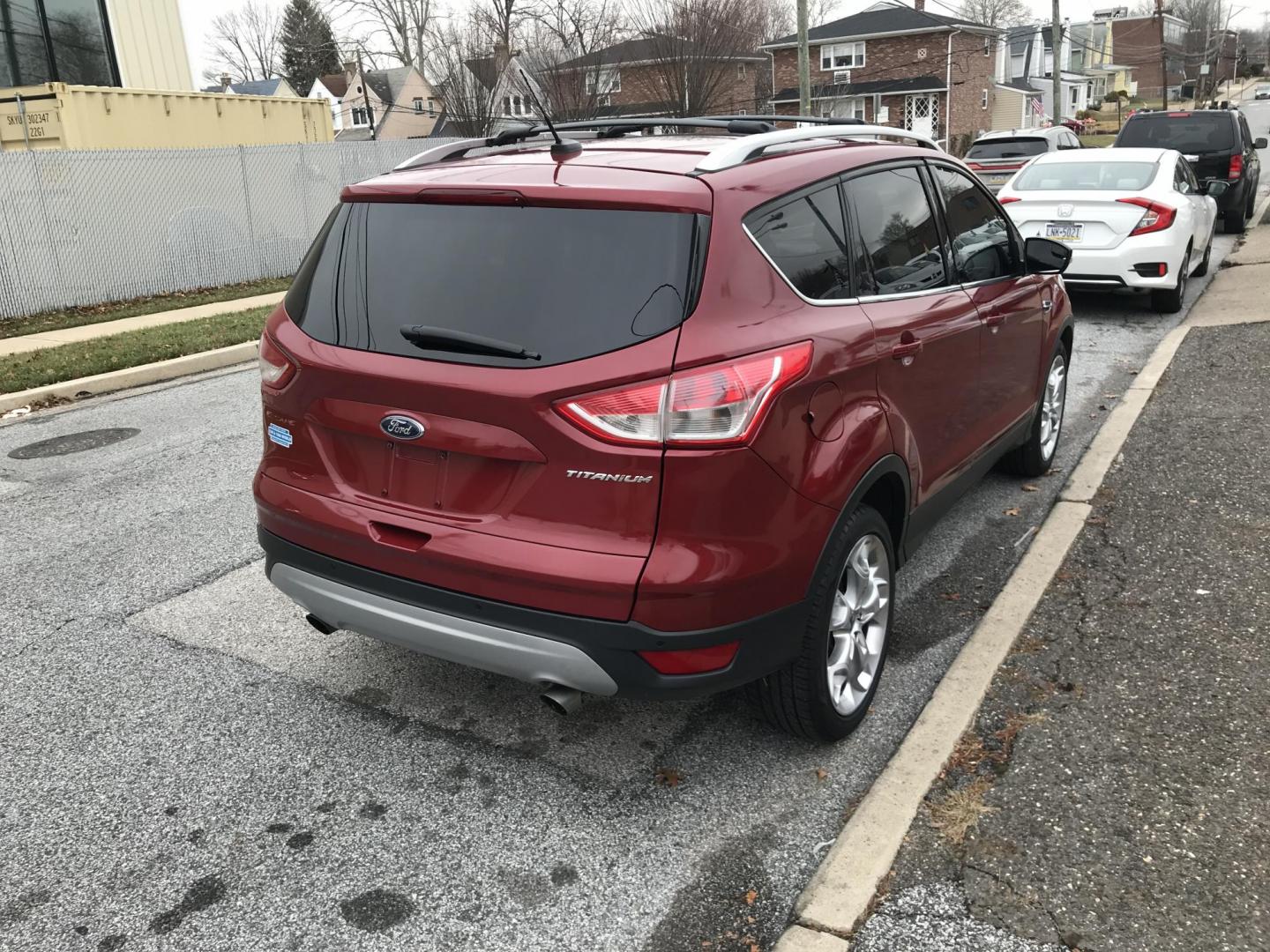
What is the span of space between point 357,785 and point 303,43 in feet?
287

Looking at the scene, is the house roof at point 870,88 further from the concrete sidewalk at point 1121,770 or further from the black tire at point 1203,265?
the concrete sidewalk at point 1121,770

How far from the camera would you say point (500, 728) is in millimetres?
3594

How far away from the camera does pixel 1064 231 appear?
404 inches

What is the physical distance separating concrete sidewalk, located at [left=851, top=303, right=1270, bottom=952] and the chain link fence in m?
12.8

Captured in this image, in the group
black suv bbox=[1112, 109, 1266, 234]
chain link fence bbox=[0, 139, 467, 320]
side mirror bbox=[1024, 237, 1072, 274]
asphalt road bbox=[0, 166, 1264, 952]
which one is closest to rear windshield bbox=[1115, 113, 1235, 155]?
black suv bbox=[1112, 109, 1266, 234]

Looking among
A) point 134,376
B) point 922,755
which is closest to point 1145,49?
point 134,376

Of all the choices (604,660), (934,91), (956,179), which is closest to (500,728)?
(604,660)

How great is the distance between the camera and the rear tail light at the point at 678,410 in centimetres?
270

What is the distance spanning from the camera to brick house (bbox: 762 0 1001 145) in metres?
50.7

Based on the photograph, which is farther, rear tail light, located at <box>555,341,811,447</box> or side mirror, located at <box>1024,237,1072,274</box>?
side mirror, located at <box>1024,237,1072,274</box>

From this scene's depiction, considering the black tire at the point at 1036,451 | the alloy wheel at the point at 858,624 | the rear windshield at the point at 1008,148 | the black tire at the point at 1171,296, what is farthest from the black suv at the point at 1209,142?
the alloy wheel at the point at 858,624

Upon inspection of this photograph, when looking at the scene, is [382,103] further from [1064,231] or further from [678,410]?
[678,410]

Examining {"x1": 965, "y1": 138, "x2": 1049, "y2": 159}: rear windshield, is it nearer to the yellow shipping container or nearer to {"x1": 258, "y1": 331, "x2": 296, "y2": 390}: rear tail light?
the yellow shipping container

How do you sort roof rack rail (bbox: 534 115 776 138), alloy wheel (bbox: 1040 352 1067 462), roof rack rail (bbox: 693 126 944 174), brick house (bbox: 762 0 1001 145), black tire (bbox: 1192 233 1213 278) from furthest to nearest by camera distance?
brick house (bbox: 762 0 1001 145) → black tire (bbox: 1192 233 1213 278) → alloy wheel (bbox: 1040 352 1067 462) → roof rack rail (bbox: 534 115 776 138) → roof rack rail (bbox: 693 126 944 174)
